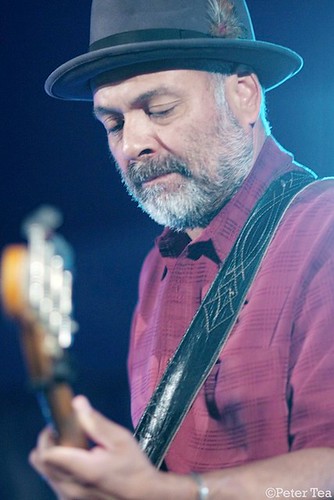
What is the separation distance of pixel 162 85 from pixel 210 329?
76 centimetres

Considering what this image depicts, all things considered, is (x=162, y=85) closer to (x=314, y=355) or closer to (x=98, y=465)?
(x=314, y=355)

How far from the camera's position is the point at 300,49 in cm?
357

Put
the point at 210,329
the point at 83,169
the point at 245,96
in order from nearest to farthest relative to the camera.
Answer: the point at 210,329
the point at 245,96
the point at 83,169

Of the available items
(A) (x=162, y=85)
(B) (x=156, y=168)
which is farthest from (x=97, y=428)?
(A) (x=162, y=85)

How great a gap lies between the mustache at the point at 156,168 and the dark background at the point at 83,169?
124 cm

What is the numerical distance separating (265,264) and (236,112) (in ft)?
1.96

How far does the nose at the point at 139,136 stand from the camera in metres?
2.46

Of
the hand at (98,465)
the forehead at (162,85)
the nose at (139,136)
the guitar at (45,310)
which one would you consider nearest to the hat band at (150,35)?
the forehead at (162,85)

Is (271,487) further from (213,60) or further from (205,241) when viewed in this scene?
(213,60)

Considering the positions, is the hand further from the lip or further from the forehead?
the forehead

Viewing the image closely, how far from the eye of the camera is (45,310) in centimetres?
141

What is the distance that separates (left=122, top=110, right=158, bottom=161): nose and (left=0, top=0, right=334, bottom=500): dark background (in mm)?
1306

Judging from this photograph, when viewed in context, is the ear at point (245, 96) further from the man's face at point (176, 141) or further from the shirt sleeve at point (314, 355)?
the shirt sleeve at point (314, 355)

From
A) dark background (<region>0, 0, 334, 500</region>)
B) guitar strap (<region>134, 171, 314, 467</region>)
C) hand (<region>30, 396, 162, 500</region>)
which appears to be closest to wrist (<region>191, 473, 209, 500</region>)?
hand (<region>30, 396, 162, 500</region>)
